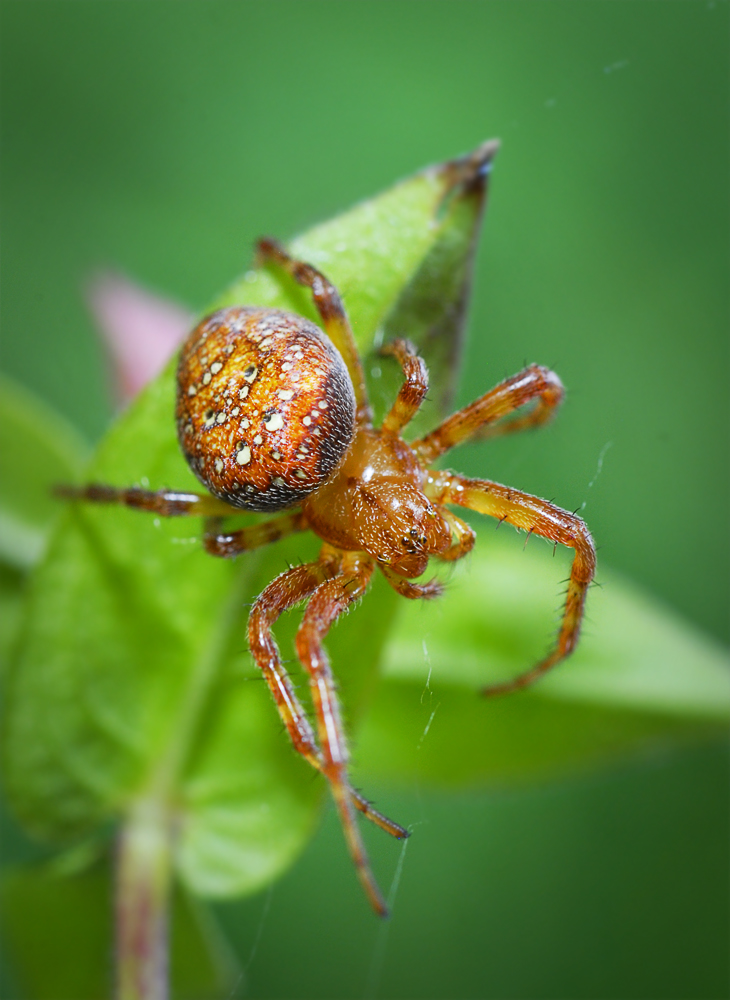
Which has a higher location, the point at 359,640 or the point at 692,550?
the point at 692,550

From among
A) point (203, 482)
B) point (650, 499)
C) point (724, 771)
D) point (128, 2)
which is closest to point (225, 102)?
point (128, 2)

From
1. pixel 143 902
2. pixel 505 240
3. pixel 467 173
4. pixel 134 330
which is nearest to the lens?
pixel 467 173

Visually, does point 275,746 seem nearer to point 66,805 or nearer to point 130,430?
point 66,805

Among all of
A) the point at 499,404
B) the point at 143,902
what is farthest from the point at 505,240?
the point at 143,902

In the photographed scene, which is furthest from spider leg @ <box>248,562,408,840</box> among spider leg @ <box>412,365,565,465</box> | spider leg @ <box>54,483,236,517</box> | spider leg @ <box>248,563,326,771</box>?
spider leg @ <box>412,365,565,465</box>

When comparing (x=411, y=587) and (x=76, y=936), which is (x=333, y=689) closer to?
(x=411, y=587)

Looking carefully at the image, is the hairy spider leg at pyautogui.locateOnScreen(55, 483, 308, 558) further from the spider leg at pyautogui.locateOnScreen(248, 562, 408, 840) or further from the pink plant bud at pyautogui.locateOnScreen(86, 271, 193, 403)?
the pink plant bud at pyautogui.locateOnScreen(86, 271, 193, 403)
